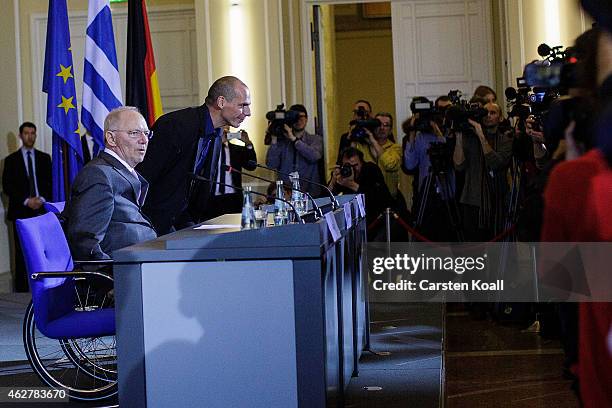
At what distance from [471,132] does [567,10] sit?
229cm

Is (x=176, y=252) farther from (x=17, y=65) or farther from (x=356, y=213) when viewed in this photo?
(x=17, y=65)

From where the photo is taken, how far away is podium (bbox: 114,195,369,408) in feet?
10.9

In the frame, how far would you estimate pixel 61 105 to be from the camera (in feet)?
26.0

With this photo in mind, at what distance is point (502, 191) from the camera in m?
7.71

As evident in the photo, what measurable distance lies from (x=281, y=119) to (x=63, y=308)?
4.60 meters

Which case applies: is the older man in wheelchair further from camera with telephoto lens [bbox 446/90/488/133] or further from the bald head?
camera with telephoto lens [bbox 446/90/488/133]

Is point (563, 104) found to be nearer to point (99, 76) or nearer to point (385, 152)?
point (99, 76)

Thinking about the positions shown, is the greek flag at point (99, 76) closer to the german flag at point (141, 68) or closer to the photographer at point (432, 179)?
the german flag at point (141, 68)

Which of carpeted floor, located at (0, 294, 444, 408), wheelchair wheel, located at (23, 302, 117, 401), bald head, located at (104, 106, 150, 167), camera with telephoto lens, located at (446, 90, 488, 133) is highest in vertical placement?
camera with telephoto lens, located at (446, 90, 488, 133)

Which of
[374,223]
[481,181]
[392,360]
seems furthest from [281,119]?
[392,360]

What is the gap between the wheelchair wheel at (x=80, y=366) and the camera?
439 centimetres

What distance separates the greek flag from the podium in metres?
4.38

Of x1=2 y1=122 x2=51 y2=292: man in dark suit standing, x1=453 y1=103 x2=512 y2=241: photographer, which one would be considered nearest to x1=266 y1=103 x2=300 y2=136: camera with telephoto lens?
x1=453 y1=103 x2=512 y2=241: photographer

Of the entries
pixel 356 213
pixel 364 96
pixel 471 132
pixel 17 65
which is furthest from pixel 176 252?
pixel 364 96
